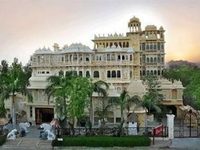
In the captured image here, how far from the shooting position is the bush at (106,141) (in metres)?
36.2

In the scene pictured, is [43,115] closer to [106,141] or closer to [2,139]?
[2,139]

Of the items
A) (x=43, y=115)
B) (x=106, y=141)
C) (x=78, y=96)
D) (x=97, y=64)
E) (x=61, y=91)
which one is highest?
(x=97, y=64)

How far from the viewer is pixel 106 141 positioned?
36250mm

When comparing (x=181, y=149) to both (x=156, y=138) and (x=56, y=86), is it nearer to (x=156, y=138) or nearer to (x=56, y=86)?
(x=156, y=138)

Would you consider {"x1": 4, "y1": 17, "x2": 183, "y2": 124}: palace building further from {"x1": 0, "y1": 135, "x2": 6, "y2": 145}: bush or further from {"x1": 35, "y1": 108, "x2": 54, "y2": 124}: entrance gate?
{"x1": 0, "y1": 135, "x2": 6, "y2": 145}: bush

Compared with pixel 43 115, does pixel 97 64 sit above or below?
above

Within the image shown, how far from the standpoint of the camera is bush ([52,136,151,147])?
1425 inches

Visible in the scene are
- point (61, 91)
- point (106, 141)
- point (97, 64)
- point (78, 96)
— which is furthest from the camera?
point (97, 64)

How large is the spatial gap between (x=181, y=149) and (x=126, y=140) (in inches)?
173

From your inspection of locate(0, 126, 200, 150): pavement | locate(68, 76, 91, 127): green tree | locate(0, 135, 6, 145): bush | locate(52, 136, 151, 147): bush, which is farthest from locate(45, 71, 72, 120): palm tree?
locate(0, 135, 6, 145): bush

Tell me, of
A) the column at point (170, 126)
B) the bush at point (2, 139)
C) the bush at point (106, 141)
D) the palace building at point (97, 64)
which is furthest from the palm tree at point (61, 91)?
the column at point (170, 126)

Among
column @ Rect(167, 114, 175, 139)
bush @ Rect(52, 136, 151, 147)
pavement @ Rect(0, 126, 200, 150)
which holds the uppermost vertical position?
column @ Rect(167, 114, 175, 139)

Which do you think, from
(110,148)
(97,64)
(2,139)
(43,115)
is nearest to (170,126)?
(110,148)

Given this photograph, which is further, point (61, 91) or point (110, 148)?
point (61, 91)
